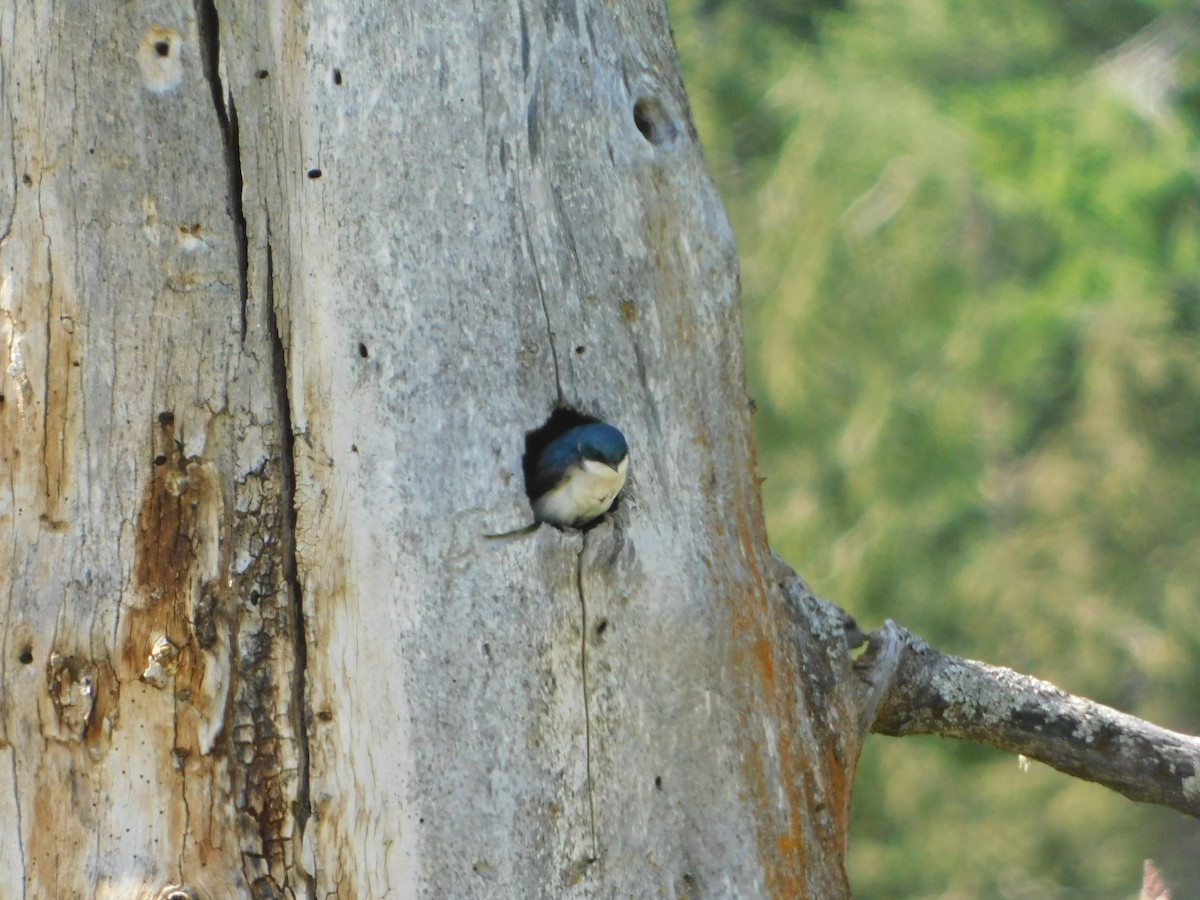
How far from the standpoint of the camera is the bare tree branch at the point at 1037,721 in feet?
9.20

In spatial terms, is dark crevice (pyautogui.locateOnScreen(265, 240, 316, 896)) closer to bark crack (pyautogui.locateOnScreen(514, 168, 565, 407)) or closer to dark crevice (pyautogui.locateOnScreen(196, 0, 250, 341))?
dark crevice (pyautogui.locateOnScreen(196, 0, 250, 341))

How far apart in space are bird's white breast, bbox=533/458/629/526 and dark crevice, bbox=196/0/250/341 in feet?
1.84

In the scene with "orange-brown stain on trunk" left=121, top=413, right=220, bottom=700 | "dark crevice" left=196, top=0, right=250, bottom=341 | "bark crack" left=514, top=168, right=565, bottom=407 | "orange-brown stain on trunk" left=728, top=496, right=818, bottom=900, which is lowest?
"orange-brown stain on trunk" left=728, top=496, right=818, bottom=900

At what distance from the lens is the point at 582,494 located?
7.88ft

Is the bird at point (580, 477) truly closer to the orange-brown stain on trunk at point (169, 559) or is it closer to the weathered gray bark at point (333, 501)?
the weathered gray bark at point (333, 501)

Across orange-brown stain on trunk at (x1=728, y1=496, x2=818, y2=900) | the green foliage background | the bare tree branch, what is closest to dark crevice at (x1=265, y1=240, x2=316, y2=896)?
orange-brown stain on trunk at (x1=728, y1=496, x2=818, y2=900)

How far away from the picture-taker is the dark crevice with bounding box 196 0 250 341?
2.38 m

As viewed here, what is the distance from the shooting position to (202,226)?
237 cm

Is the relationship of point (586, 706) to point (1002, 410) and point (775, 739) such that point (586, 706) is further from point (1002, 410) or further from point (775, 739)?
point (1002, 410)

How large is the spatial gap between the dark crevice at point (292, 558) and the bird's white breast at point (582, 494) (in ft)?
1.25

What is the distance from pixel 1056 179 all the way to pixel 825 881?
587cm

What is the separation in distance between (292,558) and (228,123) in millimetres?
687

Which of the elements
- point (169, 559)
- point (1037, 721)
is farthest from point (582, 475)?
point (1037, 721)

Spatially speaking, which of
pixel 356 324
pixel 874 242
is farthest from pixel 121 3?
pixel 874 242
